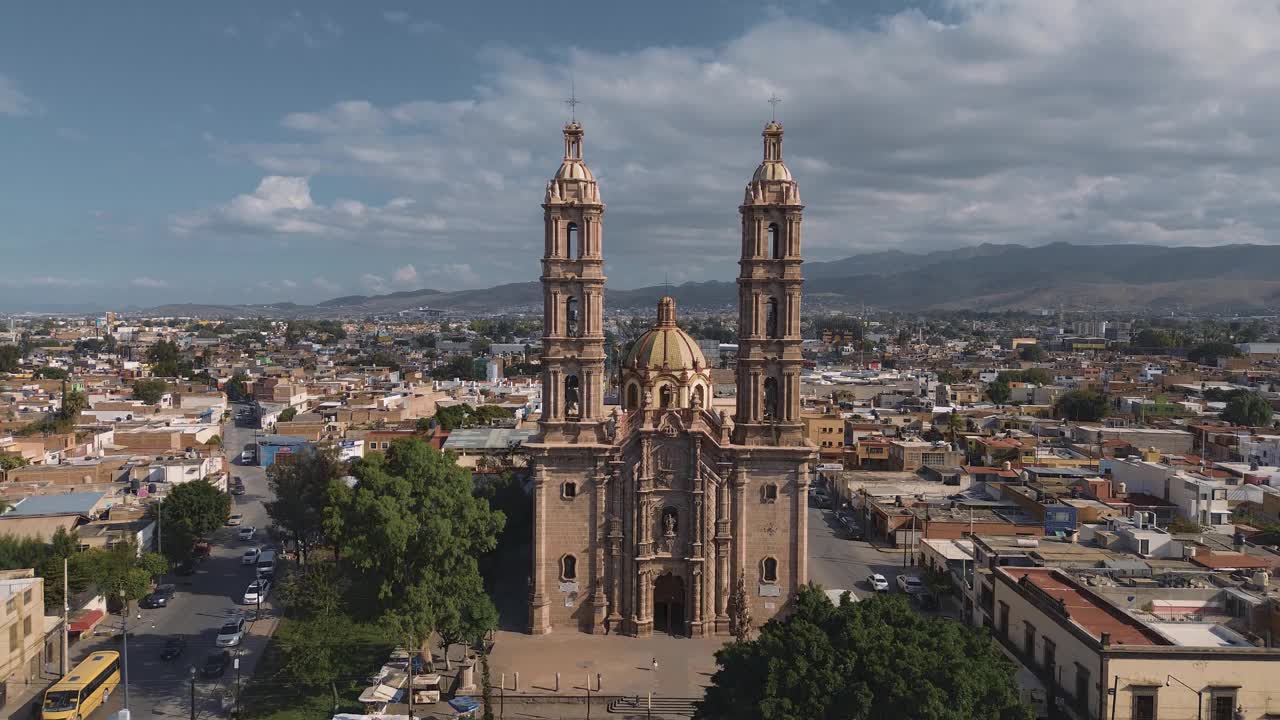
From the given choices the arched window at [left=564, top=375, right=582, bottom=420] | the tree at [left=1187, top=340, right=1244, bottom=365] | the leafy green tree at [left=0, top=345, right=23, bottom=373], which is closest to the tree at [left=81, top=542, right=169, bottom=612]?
the arched window at [left=564, top=375, right=582, bottom=420]

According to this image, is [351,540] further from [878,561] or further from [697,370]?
[878,561]

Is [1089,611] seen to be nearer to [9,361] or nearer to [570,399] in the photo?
[570,399]

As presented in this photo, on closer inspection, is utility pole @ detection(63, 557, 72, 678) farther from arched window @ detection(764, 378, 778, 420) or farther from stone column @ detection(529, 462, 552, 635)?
arched window @ detection(764, 378, 778, 420)

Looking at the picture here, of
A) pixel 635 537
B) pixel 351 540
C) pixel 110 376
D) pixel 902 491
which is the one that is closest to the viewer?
pixel 351 540

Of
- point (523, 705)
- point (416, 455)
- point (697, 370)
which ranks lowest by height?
point (523, 705)

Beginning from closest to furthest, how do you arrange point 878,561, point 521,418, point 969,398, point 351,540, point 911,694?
1. point 911,694
2. point 351,540
3. point 878,561
4. point 521,418
5. point 969,398

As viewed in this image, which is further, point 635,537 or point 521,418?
point 521,418

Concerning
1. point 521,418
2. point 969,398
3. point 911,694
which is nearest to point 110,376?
point 521,418

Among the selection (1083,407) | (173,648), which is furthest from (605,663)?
(1083,407)

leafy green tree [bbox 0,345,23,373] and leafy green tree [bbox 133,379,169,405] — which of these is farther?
leafy green tree [bbox 0,345,23,373]
